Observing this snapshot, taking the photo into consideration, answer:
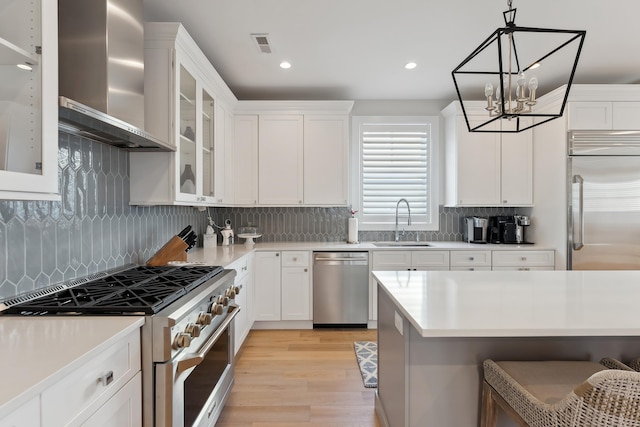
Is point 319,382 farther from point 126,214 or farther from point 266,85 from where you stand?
point 266,85

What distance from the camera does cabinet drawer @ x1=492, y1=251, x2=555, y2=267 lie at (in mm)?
3545

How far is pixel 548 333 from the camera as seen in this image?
1.14m

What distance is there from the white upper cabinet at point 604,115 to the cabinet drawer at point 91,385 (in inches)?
158

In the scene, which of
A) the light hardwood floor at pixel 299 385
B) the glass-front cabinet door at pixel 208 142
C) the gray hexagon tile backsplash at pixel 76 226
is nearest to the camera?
the gray hexagon tile backsplash at pixel 76 226

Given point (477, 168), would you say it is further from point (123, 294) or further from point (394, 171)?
point (123, 294)

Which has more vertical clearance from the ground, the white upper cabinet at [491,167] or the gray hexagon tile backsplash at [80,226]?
the white upper cabinet at [491,167]

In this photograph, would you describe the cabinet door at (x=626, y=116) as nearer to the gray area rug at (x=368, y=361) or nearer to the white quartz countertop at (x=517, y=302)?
the white quartz countertop at (x=517, y=302)

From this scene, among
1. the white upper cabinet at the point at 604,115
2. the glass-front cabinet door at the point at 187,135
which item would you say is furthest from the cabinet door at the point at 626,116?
the glass-front cabinet door at the point at 187,135

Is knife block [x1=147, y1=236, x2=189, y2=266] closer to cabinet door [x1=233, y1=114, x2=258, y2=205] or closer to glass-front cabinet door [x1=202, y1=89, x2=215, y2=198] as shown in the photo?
glass-front cabinet door [x1=202, y1=89, x2=215, y2=198]

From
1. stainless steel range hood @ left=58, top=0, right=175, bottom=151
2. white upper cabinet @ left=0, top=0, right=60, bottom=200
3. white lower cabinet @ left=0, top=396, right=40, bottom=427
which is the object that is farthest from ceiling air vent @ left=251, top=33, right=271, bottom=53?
white lower cabinet @ left=0, top=396, right=40, bottom=427

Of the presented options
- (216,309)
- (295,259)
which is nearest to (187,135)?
(216,309)

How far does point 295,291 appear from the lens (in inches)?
143

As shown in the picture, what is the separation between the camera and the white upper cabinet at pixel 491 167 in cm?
386

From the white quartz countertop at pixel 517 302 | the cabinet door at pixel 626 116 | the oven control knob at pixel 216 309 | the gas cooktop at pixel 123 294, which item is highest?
the cabinet door at pixel 626 116
